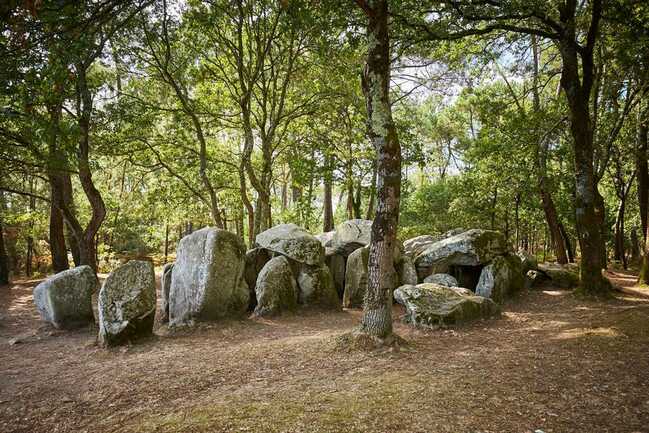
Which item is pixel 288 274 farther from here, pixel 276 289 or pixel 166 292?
pixel 166 292

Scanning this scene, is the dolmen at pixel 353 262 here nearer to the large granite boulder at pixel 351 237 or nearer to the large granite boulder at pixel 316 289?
the large granite boulder at pixel 351 237

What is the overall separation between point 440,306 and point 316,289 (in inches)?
142

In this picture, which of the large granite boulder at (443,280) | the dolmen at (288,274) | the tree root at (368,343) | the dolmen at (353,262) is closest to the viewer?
the tree root at (368,343)

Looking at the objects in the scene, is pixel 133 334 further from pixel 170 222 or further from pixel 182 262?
pixel 170 222

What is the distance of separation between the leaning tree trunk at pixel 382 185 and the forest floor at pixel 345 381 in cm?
70

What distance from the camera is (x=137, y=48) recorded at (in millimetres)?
12750

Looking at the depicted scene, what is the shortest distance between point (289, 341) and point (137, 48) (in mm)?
11026

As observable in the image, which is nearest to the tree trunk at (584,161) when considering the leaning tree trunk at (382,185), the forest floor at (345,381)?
the forest floor at (345,381)

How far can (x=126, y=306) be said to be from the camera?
24.7 feet

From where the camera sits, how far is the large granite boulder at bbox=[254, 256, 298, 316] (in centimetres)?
976

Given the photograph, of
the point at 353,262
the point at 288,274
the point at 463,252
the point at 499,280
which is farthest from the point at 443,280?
the point at 288,274

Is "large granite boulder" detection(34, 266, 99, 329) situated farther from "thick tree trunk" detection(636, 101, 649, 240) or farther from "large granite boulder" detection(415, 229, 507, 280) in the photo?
"thick tree trunk" detection(636, 101, 649, 240)

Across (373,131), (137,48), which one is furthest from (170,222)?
(373,131)

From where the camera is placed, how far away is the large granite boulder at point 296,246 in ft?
34.4
